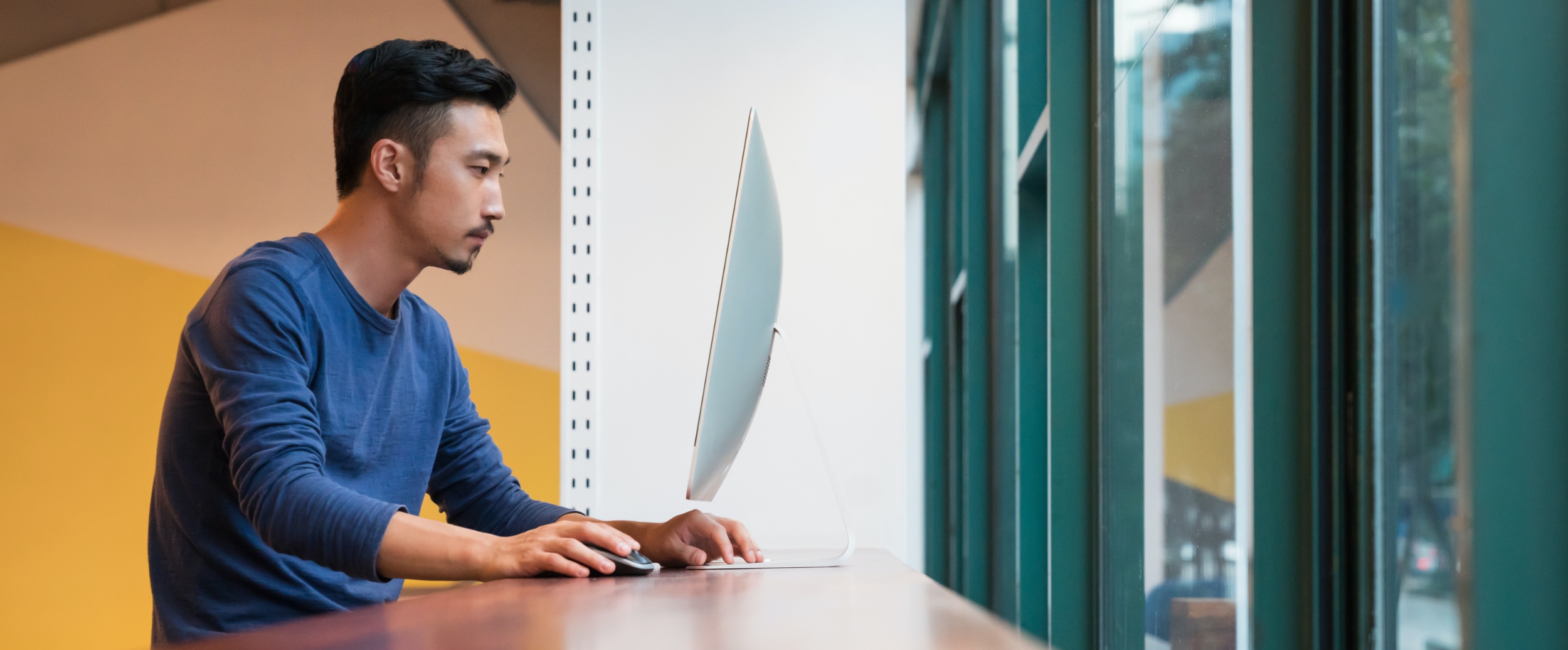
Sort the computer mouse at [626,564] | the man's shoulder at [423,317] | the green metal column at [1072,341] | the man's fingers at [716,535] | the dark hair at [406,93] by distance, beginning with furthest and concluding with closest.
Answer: the green metal column at [1072,341]
the man's shoulder at [423,317]
the dark hair at [406,93]
the man's fingers at [716,535]
the computer mouse at [626,564]

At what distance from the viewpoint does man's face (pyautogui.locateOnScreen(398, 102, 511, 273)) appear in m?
1.27

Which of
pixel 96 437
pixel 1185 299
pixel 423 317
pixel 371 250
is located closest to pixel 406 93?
pixel 371 250

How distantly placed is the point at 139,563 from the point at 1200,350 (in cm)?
411

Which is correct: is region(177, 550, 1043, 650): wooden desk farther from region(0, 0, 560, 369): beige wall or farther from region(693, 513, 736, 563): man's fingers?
region(0, 0, 560, 369): beige wall

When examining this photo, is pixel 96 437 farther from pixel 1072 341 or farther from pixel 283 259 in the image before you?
pixel 1072 341

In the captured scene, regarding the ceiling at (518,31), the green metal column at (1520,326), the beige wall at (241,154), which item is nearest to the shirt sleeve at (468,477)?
the green metal column at (1520,326)

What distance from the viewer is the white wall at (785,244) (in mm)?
1682

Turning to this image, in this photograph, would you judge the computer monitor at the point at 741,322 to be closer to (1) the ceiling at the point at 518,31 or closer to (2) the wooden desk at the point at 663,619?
(2) the wooden desk at the point at 663,619

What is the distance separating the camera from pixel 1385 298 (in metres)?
0.67

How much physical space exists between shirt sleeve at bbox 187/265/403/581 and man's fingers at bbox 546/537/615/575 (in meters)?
0.16

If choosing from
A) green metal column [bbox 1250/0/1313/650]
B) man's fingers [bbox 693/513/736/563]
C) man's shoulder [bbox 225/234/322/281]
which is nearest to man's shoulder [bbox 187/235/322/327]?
man's shoulder [bbox 225/234/322/281]

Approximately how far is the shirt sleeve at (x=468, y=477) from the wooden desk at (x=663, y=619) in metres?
0.45

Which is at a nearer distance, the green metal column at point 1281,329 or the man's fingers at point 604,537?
the green metal column at point 1281,329

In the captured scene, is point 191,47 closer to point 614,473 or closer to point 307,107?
point 307,107
